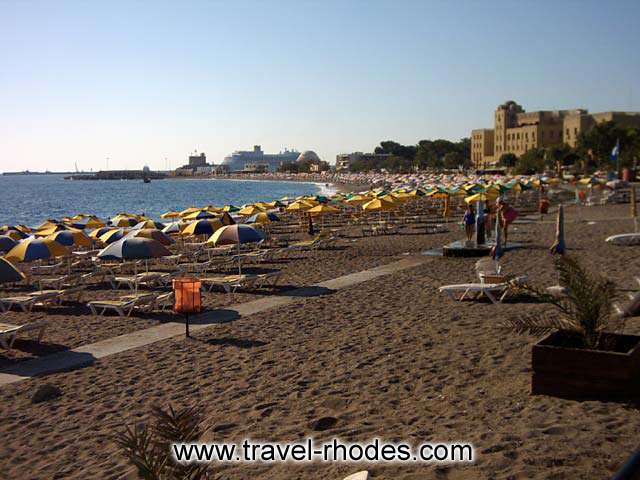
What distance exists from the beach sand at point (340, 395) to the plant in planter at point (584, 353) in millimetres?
185

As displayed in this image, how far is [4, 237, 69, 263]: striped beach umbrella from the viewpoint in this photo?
1515cm

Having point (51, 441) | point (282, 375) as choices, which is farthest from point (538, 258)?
point (51, 441)

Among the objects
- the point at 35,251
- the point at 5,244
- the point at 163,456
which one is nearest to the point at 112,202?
the point at 5,244

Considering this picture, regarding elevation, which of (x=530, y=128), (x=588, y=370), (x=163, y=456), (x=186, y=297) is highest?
(x=530, y=128)

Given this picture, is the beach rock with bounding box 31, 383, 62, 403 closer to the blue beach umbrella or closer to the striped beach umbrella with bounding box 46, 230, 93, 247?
the blue beach umbrella

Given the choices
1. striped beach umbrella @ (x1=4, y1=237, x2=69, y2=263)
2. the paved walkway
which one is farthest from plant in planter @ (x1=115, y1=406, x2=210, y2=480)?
striped beach umbrella @ (x1=4, y1=237, x2=69, y2=263)

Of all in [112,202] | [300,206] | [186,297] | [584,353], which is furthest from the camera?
[112,202]

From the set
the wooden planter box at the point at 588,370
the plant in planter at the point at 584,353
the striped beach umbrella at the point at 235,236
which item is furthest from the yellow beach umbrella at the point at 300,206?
the wooden planter box at the point at 588,370

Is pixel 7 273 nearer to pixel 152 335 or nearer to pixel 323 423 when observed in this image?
pixel 152 335

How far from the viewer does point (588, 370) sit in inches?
253

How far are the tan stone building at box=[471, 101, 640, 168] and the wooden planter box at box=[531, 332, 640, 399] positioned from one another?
105 m

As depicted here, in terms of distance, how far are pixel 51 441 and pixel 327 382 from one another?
3.06 meters

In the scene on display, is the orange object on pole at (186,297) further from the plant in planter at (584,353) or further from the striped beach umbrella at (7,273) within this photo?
the plant in planter at (584,353)

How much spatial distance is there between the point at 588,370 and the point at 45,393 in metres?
6.17
